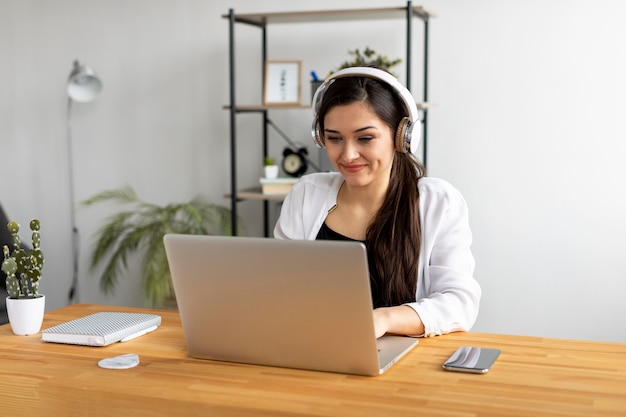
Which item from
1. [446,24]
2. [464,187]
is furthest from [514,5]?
[464,187]

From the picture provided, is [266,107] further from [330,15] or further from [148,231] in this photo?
[148,231]

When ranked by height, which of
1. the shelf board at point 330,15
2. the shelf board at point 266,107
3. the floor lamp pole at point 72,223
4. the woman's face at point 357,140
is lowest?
the floor lamp pole at point 72,223

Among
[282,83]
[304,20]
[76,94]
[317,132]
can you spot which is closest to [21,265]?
[317,132]

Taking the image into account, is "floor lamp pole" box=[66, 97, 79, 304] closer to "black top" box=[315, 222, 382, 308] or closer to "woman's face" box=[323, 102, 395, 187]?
"black top" box=[315, 222, 382, 308]

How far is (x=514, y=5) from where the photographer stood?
3.69 m

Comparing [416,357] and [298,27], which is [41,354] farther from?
[298,27]

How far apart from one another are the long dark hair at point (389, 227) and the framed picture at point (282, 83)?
158cm

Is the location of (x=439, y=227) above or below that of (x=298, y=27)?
below

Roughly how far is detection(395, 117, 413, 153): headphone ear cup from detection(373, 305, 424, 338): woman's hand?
0.50m

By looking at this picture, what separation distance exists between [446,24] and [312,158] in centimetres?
89

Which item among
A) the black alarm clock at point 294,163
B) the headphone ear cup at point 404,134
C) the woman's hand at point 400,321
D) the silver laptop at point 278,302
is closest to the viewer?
the silver laptop at point 278,302

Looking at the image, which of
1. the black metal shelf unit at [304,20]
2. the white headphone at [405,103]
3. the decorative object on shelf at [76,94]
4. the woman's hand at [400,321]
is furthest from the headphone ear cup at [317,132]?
the decorative object on shelf at [76,94]

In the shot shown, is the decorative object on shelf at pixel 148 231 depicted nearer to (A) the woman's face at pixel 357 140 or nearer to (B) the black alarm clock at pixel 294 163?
(B) the black alarm clock at pixel 294 163

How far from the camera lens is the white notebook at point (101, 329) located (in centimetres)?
180
